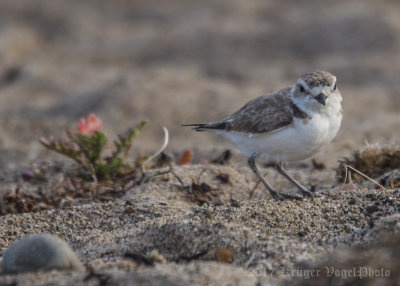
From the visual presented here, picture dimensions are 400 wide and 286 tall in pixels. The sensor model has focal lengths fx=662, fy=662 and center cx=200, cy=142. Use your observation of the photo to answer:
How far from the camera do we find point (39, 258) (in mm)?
3143

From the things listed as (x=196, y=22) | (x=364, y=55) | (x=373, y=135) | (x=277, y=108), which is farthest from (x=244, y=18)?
(x=277, y=108)

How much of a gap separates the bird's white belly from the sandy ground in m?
0.32

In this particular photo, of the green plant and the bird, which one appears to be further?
the green plant

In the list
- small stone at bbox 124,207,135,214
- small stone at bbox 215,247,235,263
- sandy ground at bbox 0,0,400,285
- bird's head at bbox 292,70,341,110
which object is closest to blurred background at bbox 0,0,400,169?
sandy ground at bbox 0,0,400,285

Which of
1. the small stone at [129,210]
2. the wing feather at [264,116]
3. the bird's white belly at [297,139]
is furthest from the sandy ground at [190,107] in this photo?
the wing feather at [264,116]

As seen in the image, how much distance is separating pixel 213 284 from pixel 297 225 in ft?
3.50

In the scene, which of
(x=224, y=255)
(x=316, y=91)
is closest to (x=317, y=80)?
(x=316, y=91)

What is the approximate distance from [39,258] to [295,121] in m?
1.86

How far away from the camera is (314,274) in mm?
2949

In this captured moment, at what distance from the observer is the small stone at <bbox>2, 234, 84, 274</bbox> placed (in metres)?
3.13

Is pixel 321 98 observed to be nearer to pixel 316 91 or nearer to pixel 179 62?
pixel 316 91

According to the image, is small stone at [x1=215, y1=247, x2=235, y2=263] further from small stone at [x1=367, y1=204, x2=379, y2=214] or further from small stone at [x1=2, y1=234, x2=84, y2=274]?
small stone at [x1=367, y1=204, x2=379, y2=214]

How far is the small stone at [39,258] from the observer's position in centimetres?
313

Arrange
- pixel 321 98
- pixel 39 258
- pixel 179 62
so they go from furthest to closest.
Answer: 1. pixel 179 62
2. pixel 321 98
3. pixel 39 258
